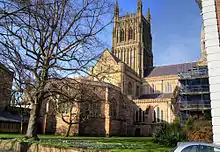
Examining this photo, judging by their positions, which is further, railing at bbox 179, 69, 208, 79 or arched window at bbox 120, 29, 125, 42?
arched window at bbox 120, 29, 125, 42

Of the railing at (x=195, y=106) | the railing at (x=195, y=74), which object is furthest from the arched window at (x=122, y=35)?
the railing at (x=195, y=106)

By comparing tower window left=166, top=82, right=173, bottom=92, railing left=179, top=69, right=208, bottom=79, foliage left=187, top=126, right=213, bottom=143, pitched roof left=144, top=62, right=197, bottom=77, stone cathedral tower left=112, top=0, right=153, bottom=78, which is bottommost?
foliage left=187, top=126, right=213, bottom=143

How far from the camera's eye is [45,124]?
123 ft

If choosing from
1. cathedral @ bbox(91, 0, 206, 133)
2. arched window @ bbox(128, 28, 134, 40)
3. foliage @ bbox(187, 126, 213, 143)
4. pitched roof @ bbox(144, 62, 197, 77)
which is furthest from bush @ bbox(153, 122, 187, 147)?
arched window @ bbox(128, 28, 134, 40)

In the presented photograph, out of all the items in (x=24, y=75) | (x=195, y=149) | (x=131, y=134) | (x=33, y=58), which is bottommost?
(x=131, y=134)

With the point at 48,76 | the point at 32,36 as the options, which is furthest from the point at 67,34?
the point at 48,76

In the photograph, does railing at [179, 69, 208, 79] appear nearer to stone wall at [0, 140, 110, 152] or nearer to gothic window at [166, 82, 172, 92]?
gothic window at [166, 82, 172, 92]

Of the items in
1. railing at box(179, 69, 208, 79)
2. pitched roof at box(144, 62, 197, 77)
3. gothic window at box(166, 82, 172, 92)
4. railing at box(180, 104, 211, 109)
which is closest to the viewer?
railing at box(180, 104, 211, 109)

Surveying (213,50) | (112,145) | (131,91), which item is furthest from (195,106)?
(213,50)

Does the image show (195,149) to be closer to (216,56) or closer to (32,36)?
(216,56)

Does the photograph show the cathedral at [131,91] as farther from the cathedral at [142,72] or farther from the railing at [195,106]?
the railing at [195,106]

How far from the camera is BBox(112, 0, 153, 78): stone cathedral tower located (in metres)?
57.8

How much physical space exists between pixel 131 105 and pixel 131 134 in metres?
6.10

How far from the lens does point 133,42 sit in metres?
59.7
